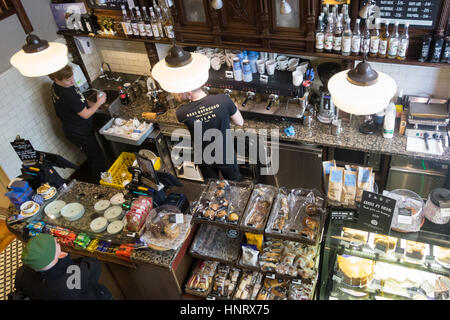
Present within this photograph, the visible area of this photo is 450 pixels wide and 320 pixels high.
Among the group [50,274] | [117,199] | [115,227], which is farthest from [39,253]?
[117,199]

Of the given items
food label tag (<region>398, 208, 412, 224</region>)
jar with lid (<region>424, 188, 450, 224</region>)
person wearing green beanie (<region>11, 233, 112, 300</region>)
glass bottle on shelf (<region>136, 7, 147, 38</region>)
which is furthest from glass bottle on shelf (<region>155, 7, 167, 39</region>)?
jar with lid (<region>424, 188, 450, 224</region>)

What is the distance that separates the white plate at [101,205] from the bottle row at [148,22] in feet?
7.43

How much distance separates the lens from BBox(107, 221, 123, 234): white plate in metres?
3.67

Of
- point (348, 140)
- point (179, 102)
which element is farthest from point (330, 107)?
point (179, 102)

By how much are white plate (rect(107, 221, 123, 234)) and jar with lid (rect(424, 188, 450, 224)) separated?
Result: 2634 mm

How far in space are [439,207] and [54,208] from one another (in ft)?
11.5

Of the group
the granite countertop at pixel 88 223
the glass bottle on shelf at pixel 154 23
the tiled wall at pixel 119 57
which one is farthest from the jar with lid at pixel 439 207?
the tiled wall at pixel 119 57

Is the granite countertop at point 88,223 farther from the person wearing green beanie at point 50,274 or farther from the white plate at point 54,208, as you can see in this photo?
the person wearing green beanie at point 50,274

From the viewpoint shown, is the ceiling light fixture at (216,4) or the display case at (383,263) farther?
the ceiling light fixture at (216,4)

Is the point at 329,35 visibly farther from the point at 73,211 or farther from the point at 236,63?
the point at 73,211

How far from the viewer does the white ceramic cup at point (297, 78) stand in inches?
177

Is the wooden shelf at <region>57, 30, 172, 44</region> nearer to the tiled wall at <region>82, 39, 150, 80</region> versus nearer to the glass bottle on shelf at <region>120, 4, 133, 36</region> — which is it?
the glass bottle on shelf at <region>120, 4, 133, 36</region>

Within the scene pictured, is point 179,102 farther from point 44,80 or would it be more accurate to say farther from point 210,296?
point 210,296

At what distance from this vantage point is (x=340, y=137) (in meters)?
4.51
